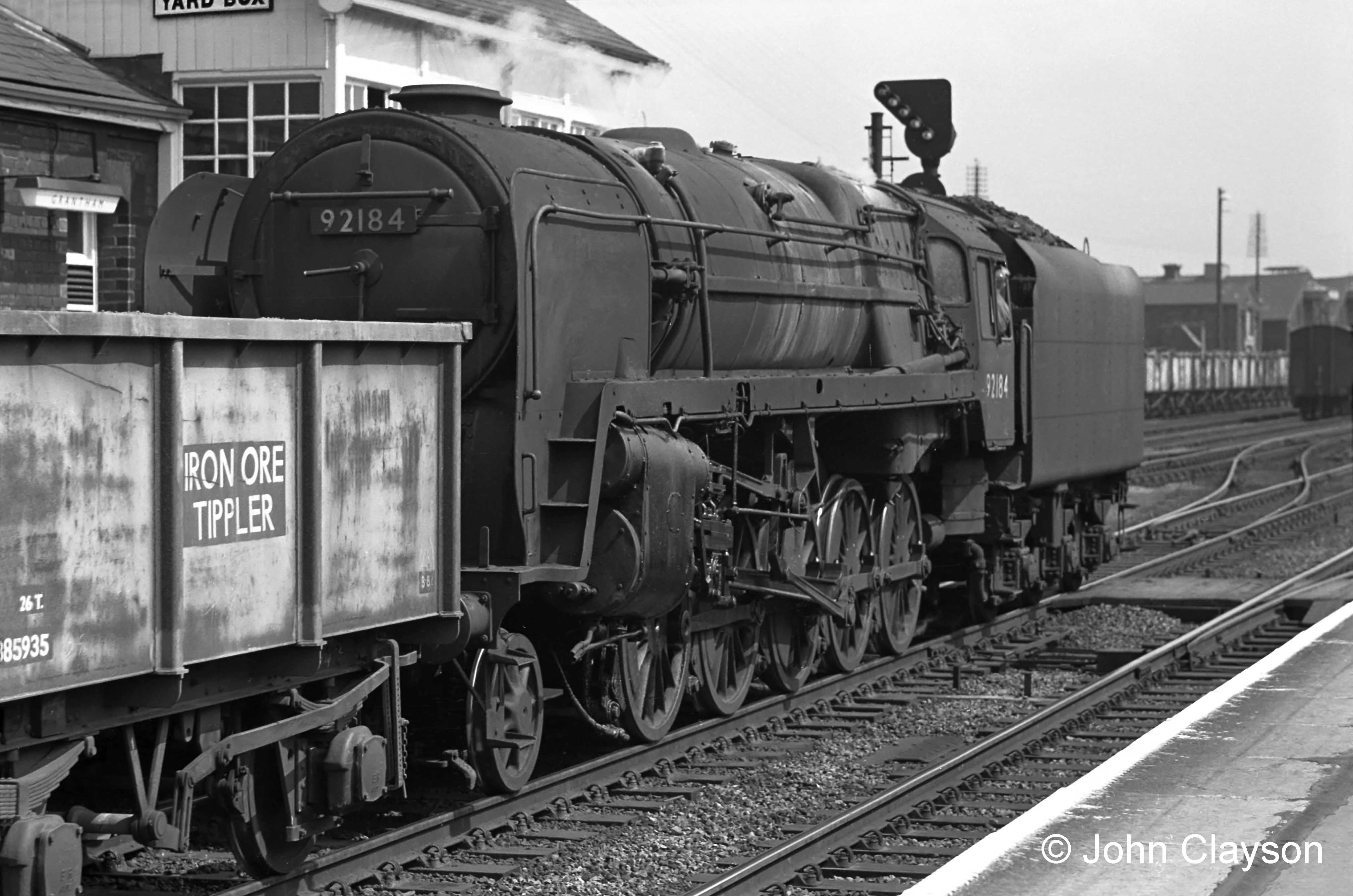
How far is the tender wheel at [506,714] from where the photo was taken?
25.7 ft

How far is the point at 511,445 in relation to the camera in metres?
8.02

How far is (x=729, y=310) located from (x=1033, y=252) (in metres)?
6.02

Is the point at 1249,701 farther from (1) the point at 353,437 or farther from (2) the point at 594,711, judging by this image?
(1) the point at 353,437

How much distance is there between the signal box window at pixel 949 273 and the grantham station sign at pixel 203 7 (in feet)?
25.2

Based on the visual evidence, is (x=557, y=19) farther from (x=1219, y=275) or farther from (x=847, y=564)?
(x=1219, y=275)

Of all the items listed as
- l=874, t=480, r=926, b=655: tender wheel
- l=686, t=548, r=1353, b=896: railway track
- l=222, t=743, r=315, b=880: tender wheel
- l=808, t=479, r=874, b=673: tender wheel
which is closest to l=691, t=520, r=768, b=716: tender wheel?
l=808, t=479, r=874, b=673: tender wheel

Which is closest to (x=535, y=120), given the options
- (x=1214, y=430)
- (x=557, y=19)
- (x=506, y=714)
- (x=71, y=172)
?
(x=557, y=19)

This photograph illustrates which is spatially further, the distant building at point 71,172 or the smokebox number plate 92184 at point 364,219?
the distant building at point 71,172

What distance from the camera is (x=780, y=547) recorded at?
10578 millimetres

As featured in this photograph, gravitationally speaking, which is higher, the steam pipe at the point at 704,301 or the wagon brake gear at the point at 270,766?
the steam pipe at the point at 704,301

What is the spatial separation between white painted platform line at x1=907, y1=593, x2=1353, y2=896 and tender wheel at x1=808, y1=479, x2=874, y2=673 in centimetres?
255

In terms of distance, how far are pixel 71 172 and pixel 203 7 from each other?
300cm

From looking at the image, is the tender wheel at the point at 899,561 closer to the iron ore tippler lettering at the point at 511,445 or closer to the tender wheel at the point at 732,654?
the iron ore tippler lettering at the point at 511,445

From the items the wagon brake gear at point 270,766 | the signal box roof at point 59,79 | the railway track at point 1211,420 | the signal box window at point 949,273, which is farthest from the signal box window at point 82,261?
the railway track at point 1211,420
